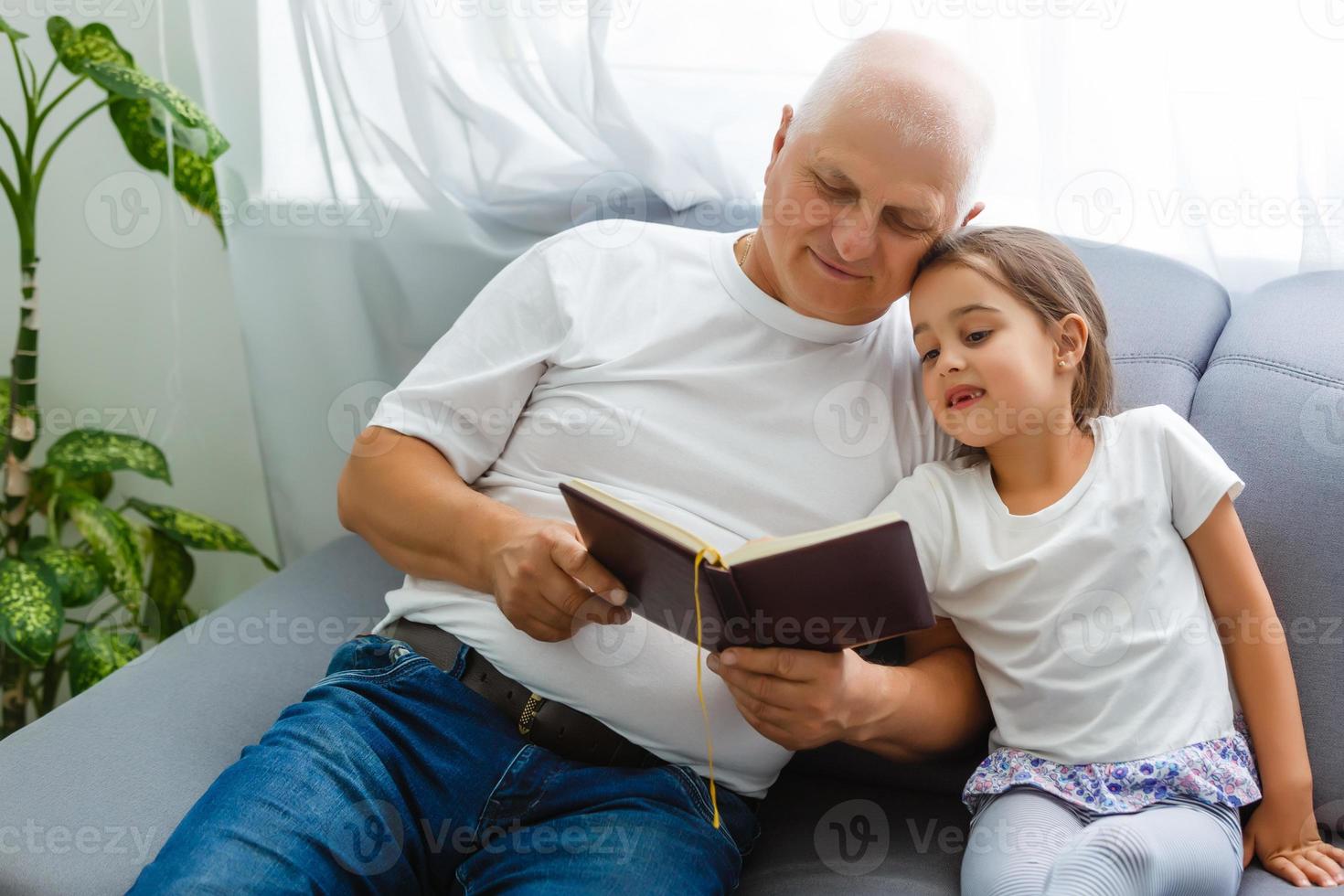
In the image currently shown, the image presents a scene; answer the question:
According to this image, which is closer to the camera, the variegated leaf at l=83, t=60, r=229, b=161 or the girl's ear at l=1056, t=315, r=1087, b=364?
the girl's ear at l=1056, t=315, r=1087, b=364

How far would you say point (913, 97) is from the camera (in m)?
1.36

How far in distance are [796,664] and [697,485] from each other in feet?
1.03

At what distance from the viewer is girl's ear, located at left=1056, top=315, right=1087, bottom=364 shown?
138 centimetres

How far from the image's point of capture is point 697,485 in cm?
143

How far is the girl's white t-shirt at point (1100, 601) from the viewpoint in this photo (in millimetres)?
1309

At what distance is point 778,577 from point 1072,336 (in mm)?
579
